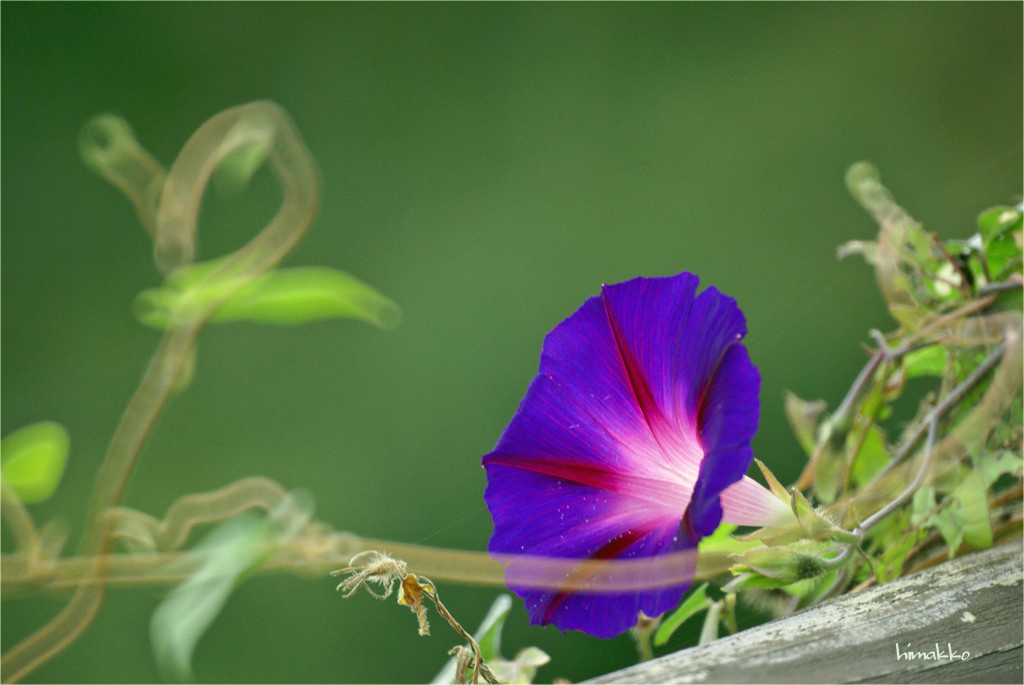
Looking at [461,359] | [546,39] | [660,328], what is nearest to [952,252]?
[660,328]

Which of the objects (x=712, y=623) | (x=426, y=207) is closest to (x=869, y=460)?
(x=712, y=623)

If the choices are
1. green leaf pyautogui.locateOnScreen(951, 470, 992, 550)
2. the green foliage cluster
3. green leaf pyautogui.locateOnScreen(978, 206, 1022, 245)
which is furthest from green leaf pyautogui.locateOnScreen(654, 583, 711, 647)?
green leaf pyautogui.locateOnScreen(978, 206, 1022, 245)

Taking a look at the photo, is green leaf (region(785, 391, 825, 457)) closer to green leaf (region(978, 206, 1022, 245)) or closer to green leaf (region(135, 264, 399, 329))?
green leaf (region(978, 206, 1022, 245))

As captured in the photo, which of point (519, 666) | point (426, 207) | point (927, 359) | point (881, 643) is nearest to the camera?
point (881, 643)

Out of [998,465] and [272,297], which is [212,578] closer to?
[272,297]

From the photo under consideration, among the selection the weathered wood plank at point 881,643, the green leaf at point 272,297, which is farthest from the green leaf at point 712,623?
the green leaf at point 272,297

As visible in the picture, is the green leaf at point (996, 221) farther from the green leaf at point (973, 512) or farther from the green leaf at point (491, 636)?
the green leaf at point (491, 636)

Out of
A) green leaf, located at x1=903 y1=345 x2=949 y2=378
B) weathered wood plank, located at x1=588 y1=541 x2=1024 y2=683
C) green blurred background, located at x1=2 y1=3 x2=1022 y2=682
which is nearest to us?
weathered wood plank, located at x1=588 y1=541 x2=1024 y2=683
